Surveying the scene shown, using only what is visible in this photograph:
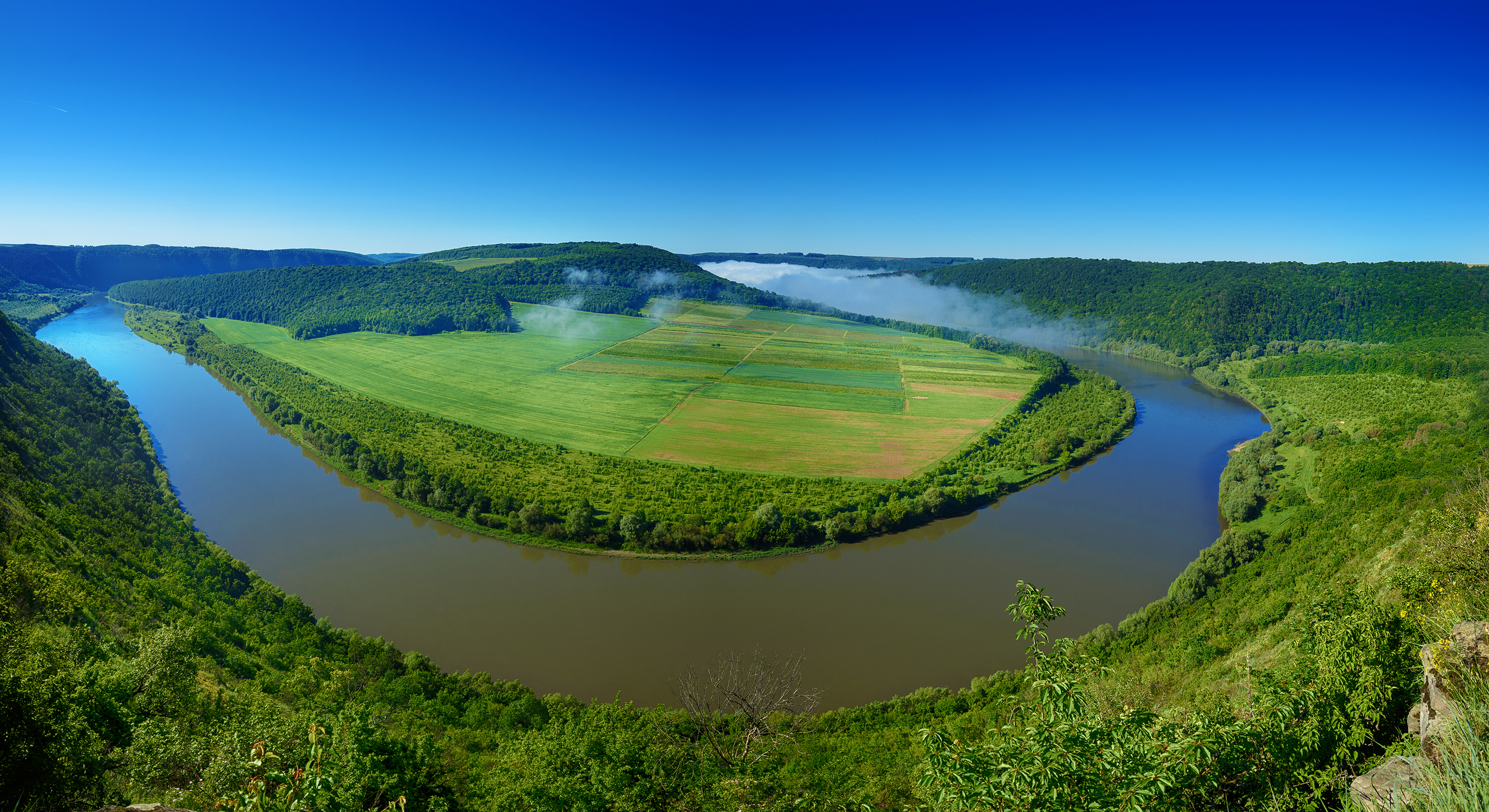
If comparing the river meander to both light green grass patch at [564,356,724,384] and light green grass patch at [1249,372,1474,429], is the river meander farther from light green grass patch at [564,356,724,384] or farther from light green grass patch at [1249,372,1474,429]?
light green grass patch at [564,356,724,384]

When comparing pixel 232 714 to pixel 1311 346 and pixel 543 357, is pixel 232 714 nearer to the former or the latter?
pixel 543 357

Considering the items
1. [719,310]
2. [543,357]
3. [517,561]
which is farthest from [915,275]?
[517,561]

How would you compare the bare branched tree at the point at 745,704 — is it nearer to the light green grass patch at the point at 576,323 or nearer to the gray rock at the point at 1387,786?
the gray rock at the point at 1387,786

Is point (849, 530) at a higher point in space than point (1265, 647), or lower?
lower

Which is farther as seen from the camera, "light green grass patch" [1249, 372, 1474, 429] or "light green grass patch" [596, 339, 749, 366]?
"light green grass patch" [596, 339, 749, 366]

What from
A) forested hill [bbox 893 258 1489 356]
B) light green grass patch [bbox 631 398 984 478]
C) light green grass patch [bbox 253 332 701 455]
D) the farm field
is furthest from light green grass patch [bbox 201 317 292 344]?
forested hill [bbox 893 258 1489 356]
